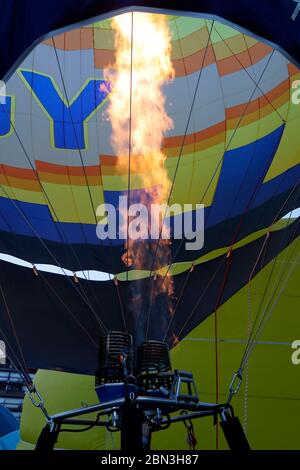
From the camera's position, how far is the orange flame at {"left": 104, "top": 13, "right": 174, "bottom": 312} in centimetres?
671

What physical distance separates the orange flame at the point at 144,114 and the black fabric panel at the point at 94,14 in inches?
114

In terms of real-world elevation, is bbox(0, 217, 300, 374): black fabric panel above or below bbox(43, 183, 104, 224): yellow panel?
below

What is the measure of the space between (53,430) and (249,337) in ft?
9.68

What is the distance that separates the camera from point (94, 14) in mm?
3715

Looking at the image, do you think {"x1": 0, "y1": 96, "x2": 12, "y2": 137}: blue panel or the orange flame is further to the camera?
{"x1": 0, "y1": 96, "x2": 12, "y2": 137}: blue panel

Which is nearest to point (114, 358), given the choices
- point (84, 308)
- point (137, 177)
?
point (84, 308)

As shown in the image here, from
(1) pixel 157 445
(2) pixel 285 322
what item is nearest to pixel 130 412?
(1) pixel 157 445

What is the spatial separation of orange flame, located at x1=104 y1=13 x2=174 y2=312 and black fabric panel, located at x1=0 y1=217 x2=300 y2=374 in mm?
338

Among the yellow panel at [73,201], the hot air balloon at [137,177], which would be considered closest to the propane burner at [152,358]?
the hot air balloon at [137,177]

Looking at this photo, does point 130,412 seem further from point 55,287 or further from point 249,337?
point 55,287

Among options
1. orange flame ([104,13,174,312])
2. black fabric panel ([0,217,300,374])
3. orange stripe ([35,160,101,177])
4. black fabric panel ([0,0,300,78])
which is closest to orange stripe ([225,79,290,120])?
orange flame ([104,13,174,312])

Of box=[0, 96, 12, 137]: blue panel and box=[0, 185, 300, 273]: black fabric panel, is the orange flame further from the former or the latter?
box=[0, 96, 12, 137]: blue panel

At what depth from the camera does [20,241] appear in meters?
7.18

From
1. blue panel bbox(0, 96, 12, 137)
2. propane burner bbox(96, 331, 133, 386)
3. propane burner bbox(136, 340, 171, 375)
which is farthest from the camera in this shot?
blue panel bbox(0, 96, 12, 137)
